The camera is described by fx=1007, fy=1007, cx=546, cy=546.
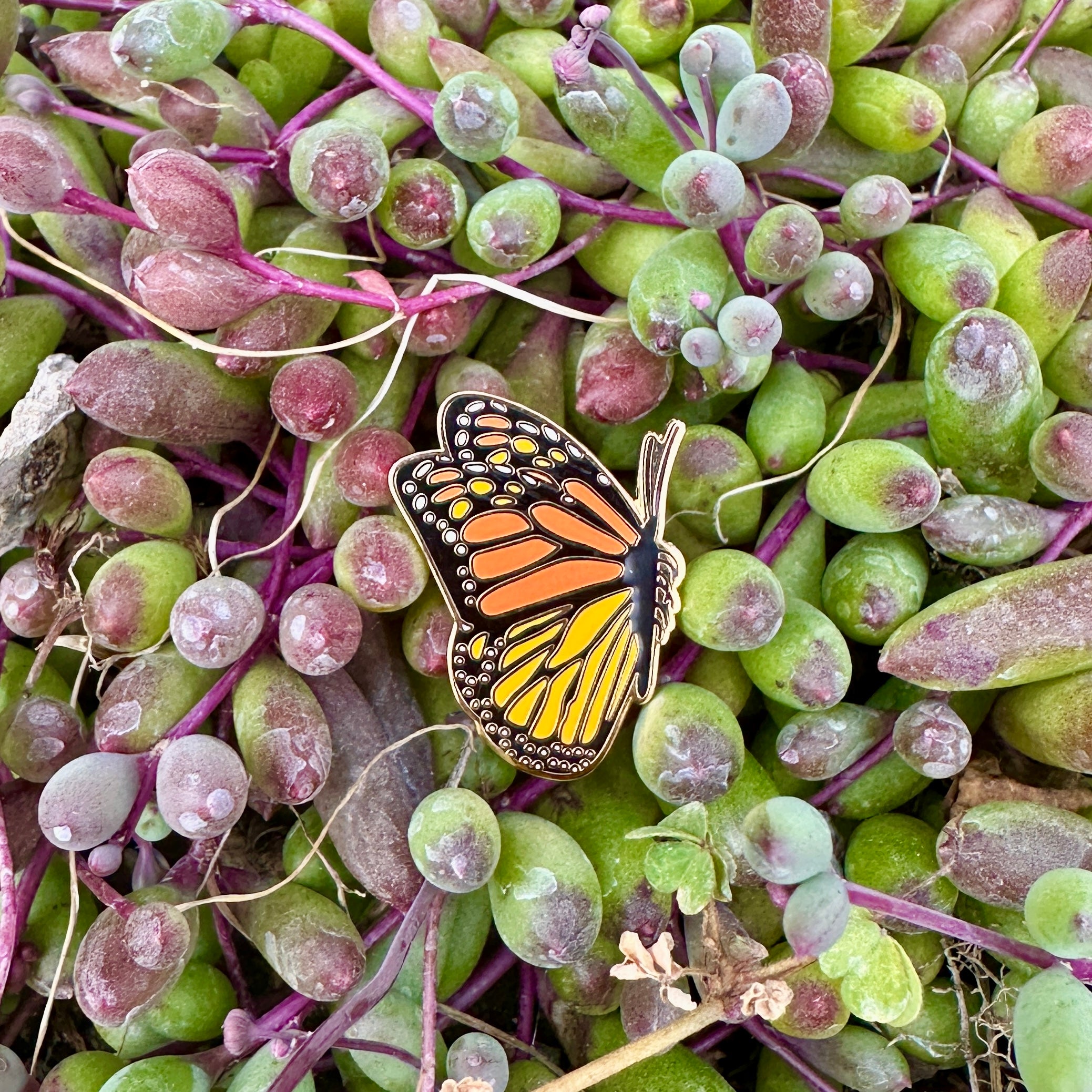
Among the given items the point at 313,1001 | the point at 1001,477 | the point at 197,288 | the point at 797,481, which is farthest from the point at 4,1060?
the point at 1001,477

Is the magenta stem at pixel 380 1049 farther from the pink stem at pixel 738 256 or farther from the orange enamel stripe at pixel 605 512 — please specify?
the pink stem at pixel 738 256

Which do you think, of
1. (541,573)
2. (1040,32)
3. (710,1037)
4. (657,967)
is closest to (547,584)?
(541,573)

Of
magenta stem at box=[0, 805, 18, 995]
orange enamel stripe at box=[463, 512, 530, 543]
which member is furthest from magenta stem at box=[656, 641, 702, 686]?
magenta stem at box=[0, 805, 18, 995]

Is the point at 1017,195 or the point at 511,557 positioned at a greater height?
the point at 1017,195

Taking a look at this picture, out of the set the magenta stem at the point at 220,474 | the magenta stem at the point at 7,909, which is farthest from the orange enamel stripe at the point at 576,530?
the magenta stem at the point at 7,909

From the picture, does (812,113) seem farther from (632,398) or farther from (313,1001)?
(313,1001)

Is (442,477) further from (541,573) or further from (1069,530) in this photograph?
(1069,530)
